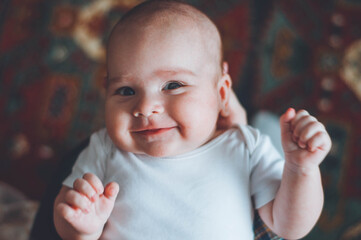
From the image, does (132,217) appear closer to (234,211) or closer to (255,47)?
(234,211)

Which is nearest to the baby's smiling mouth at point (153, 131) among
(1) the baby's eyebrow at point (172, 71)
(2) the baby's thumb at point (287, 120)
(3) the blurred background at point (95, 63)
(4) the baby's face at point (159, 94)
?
(4) the baby's face at point (159, 94)

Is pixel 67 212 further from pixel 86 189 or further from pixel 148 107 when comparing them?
pixel 148 107

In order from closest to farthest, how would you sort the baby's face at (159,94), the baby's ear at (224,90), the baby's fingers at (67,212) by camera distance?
the baby's fingers at (67,212) → the baby's face at (159,94) → the baby's ear at (224,90)

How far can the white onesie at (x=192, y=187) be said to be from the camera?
68 centimetres

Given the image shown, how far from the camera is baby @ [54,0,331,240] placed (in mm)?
664

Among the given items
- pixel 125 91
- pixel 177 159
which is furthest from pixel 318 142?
pixel 125 91

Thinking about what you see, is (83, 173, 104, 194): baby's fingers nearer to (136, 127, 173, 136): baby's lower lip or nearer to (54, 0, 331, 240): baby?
(54, 0, 331, 240): baby

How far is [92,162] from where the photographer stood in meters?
0.75

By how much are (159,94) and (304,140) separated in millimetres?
281

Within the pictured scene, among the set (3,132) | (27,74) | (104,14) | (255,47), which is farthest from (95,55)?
(255,47)

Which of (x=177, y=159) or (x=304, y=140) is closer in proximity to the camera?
(x=304, y=140)

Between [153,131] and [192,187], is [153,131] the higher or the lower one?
the higher one

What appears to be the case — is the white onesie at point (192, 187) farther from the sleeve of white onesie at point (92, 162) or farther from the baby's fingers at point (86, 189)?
the baby's fingers at point (86, 189)

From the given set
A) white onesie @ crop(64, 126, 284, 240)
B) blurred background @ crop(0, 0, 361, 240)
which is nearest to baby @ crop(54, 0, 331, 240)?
white onesie @ crop(64, 126, 284, 240)
